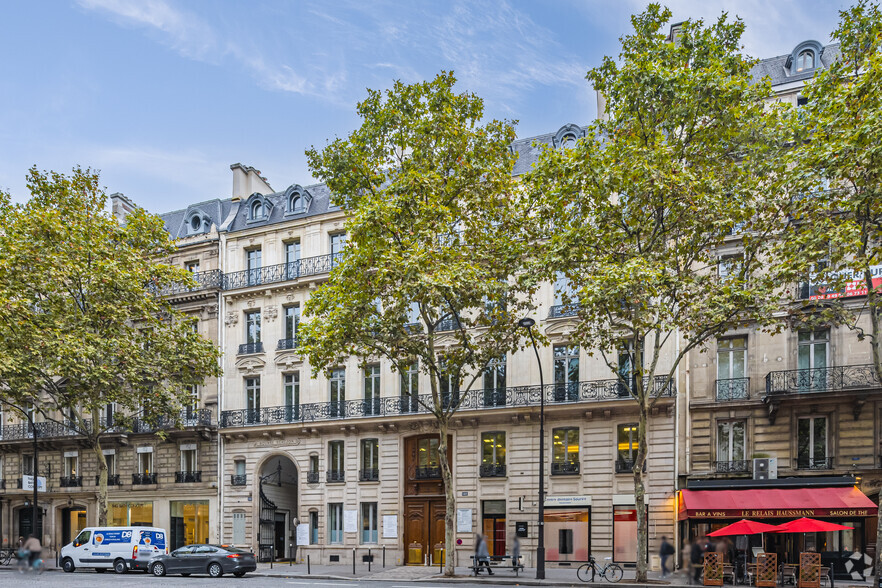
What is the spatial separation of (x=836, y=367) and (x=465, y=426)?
45.7ft

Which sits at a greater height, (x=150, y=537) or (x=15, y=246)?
(x=15, y=246)

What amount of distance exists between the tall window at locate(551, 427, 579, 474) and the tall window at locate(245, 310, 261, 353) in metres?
15.2

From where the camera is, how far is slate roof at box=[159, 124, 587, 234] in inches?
1409

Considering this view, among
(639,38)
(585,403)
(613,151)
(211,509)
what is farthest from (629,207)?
(211,509)

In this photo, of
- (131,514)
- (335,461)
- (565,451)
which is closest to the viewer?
(565,451)

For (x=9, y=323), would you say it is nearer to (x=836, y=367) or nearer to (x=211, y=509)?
(x=211, y=509)

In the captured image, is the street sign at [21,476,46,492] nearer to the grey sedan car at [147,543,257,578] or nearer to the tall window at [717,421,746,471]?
the grey sedan car at [147,543,257,578]

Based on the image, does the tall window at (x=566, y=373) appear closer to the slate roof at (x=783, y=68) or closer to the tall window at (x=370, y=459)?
the tall window at (x=370, y=459)

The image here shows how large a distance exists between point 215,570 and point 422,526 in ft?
29.6

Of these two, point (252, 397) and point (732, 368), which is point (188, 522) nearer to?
point (252, 397)

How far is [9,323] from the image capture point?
3053 cm

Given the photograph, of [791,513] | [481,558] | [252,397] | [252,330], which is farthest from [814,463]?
[252,330]

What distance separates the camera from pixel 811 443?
27266mm

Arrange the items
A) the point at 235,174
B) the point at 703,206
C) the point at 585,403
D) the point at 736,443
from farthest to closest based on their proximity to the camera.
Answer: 1. the point at 235,174
2. the point at 585,403
3. the point at 736,443
4. the point at 703,206
